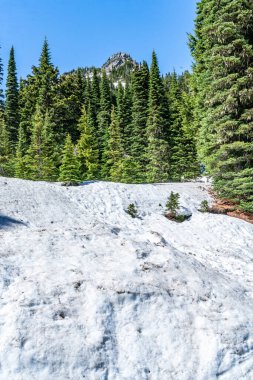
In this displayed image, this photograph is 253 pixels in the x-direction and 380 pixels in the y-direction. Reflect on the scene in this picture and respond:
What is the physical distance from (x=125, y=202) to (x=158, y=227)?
298cm

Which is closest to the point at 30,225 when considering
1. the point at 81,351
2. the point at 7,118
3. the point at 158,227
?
the point at 158,227

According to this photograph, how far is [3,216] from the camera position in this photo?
1314 centimetres

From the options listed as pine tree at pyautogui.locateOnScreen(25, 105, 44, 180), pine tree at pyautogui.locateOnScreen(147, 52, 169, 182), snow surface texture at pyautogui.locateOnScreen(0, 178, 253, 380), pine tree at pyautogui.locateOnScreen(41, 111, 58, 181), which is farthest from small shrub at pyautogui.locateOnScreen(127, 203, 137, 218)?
pine tree at pyautogui.locateOnScreen(147, 52, 169, 182)

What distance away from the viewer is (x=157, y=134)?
1499 inches

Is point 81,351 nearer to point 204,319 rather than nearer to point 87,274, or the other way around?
point 87,274

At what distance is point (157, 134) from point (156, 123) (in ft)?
4.20

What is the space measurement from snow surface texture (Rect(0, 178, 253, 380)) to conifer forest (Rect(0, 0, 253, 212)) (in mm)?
10381

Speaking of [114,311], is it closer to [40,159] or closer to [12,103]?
[40,159]

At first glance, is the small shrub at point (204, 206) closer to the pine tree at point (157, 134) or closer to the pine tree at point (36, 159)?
the pine tree at point (157, 134)

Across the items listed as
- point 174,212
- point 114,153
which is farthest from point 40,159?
point 174,212

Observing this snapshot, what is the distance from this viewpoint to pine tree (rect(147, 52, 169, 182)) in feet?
116

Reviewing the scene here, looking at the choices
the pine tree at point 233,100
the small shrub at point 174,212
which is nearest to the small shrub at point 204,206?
the small shrub at point 174,212

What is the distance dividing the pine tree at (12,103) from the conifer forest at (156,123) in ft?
0.55

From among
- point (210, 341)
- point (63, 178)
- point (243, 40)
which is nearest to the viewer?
point (210, 341)
